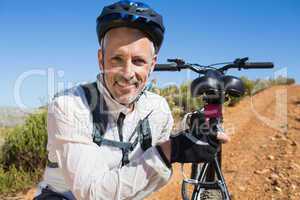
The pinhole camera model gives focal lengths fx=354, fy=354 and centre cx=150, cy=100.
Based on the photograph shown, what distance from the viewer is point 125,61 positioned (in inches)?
89.2

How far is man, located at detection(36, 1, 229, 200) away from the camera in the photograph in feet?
6.23

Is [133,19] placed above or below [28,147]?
above

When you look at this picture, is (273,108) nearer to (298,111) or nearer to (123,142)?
(298,111)

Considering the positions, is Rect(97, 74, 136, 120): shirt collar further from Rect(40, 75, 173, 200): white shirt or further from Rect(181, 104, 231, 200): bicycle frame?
Rect(181, 104, 231, 200): bicycle frame

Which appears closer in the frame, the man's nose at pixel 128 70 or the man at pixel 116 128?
the man at pixel 116 128

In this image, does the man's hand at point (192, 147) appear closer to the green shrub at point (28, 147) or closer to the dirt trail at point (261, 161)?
the dirt trail at point (261, 161)

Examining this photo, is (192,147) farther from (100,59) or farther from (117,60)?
(100,59)

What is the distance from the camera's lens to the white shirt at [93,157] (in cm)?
190

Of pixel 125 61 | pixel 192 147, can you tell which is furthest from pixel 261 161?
pixel 192 147

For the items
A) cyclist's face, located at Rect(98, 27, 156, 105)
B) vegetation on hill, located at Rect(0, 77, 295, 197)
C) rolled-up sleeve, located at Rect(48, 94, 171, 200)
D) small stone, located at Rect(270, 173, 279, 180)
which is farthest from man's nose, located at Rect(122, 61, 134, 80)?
vegetation on hill, located at Rect(0, 77, 295, 197)

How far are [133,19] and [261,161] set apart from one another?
506 centimetres

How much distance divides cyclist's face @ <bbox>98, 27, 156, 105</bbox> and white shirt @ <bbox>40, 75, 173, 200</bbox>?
0.10 metres

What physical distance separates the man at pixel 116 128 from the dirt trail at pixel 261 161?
90cm

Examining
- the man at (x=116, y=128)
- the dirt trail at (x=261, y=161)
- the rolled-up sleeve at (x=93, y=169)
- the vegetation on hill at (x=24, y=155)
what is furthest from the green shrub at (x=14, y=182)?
the rolled-up sleeve at (x=93, y=169)
